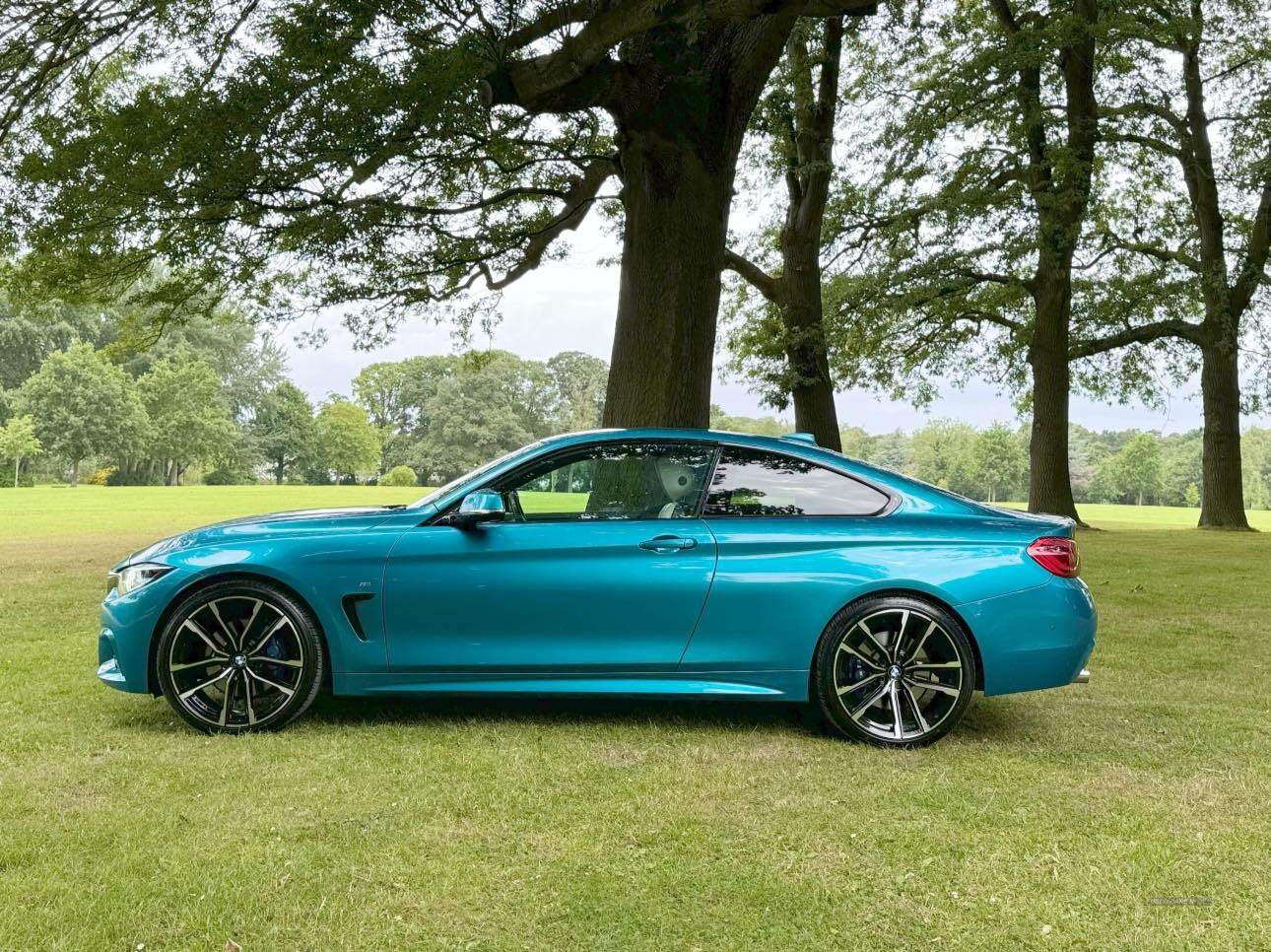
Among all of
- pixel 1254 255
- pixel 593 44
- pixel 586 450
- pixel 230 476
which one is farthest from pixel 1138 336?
pixel 230 476

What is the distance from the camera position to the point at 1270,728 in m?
5.43

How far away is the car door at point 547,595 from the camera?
16.3 ft

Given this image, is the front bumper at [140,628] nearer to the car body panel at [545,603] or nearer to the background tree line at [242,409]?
the car body panel at [545,603]

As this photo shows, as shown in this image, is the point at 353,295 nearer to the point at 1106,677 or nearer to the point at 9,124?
the point at 9,124

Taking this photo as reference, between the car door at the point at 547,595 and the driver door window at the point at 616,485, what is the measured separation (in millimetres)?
112

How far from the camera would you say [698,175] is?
10953mm

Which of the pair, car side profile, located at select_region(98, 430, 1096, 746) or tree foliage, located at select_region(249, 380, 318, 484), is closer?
car side profile, located at select_region(98, 430, 1096, 746)

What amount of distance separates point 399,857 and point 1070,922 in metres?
2.09

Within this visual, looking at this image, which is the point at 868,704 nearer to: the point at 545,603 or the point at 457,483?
the point at 545,603

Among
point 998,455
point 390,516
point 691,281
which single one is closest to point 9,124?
point 691,281

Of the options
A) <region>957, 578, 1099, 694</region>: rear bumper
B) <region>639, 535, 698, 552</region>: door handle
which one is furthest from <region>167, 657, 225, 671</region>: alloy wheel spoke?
<region>957, 578, 1099, 694</region>: rear bumper

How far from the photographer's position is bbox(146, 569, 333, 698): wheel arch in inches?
198

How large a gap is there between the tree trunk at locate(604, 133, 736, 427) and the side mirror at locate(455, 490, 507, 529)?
5.82 m

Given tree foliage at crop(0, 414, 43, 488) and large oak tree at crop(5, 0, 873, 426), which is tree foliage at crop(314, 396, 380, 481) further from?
large oak tree at crop(5, 0, 873, 426)
